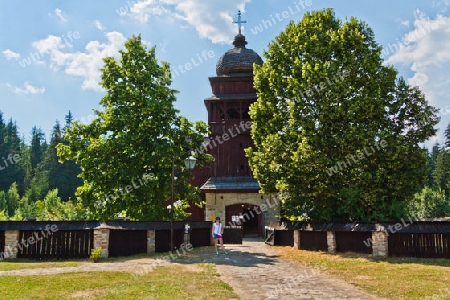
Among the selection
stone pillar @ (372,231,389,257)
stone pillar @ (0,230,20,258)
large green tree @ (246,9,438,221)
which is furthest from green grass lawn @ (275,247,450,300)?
stone pillar @ (0,230,20,258)

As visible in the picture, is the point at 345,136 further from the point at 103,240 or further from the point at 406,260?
the point at 103,240

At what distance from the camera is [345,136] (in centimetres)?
1709

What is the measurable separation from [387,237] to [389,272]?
378 centimetres

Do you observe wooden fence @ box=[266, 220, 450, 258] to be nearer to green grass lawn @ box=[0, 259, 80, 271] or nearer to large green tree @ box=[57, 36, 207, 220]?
large green tree @ box=[57, 36, 207, 220]

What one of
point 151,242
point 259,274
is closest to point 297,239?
point 151,242

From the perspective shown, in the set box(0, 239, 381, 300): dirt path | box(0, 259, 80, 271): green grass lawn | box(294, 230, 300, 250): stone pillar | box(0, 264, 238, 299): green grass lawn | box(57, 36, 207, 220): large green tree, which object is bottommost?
box(0, 259, 80, 271): green grass lawn

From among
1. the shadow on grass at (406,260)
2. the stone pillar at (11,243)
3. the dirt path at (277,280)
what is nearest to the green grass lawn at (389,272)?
the shadow on grass at (406,260)

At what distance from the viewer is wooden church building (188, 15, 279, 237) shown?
27609 mm

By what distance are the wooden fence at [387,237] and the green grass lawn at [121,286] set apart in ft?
24.8

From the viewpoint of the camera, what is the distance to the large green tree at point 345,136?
17.1 m

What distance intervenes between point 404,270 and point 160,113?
13.2m

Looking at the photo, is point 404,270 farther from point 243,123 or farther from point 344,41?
point 243,123

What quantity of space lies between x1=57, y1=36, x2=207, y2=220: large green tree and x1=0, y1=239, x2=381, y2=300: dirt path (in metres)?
4.36

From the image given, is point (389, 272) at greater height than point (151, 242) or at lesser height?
lesser
